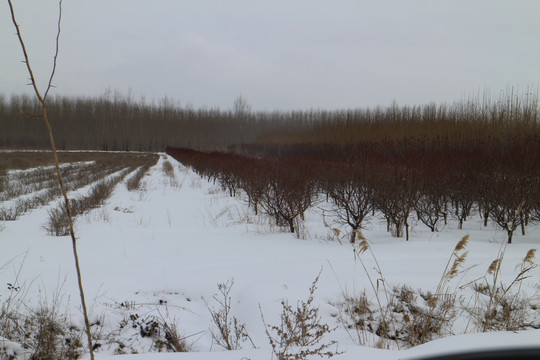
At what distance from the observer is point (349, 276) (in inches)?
176

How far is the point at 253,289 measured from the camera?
4.11m

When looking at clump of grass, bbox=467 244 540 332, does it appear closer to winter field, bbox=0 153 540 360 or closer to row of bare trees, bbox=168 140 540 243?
winter field, bbox=0 153 540 360

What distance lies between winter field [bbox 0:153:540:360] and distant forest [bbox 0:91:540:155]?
2.83 metres

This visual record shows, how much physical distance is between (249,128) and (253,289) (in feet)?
198

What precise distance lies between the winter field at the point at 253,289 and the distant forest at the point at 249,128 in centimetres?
283

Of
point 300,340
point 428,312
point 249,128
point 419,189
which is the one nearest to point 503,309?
point 428,312

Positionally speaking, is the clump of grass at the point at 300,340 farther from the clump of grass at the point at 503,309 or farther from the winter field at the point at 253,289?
the clump of grass at the point at 503,309

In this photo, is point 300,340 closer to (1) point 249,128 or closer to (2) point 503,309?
(2) point 503,309

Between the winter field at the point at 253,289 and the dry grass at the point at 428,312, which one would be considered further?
the dry grass at the point at 428,312

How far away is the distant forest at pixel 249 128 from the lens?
12.9 metres

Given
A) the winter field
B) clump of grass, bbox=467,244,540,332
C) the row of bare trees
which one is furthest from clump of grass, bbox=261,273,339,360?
the row of bare trees

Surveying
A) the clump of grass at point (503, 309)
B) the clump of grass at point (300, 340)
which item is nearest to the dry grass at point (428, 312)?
the clump of grass at point (503, 309)

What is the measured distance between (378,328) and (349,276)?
2.88ft

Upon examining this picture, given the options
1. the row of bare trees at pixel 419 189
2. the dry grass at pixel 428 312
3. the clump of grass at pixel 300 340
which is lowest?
the dry grass at pixel 428 312
